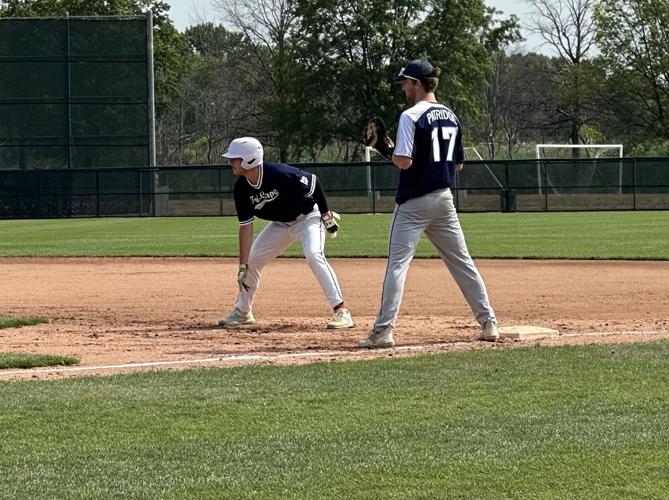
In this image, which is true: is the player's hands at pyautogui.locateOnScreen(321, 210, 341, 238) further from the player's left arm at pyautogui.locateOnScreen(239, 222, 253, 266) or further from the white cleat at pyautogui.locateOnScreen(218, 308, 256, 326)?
the white cleat at pyautogui.locateOnScreen(218, 308, 256, 326)

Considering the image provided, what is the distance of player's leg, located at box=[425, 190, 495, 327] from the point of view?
26.7 feet

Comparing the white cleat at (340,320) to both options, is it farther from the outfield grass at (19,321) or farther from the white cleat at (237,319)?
the outfield grass at (19,321)

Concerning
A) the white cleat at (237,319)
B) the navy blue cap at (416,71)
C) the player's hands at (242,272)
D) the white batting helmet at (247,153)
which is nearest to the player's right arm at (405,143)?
the navy blue cap at (416,71)

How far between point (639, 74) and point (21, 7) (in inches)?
1210

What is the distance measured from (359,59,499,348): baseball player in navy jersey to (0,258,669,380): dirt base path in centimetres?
50

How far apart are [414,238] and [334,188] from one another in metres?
30.8

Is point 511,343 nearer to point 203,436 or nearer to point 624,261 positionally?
point 203,436

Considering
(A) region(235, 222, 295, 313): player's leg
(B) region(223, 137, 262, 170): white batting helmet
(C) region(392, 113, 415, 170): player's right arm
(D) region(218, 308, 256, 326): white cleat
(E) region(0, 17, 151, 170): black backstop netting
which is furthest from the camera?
(E) region(0, 17, 151, 170): black backstop netting

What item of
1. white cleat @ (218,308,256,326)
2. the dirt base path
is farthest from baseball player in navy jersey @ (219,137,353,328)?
the dirt base path

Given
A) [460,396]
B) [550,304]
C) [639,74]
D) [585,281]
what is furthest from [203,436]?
[639,74]

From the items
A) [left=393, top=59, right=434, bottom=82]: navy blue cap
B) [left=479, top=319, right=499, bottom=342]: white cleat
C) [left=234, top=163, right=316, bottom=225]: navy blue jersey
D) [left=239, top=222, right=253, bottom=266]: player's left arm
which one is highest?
[left=393, top=59, right=434, bottom=82]: navy blue cap

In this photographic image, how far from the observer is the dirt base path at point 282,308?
331 inches

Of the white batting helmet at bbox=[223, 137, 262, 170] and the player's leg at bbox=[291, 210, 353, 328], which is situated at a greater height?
the white batting helmet at bbox=[223, 137, 262, 170]

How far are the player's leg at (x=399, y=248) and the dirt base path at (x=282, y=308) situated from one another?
305mm
